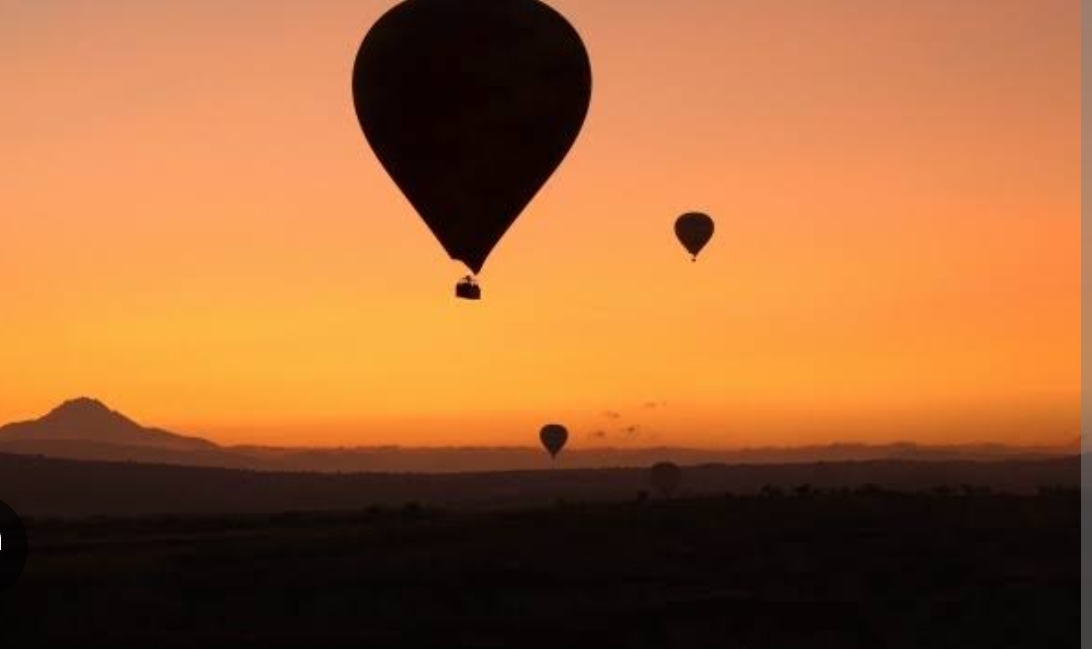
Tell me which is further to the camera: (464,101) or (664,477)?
(664,477)

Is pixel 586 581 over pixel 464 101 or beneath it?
beneath

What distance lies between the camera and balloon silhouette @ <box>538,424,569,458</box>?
120688mm

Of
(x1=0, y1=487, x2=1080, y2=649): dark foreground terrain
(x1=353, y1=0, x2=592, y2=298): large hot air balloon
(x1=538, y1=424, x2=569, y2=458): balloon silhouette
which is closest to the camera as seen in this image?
(x1=0, y1=487, x2=1080, y2=649): dark foreground terrain

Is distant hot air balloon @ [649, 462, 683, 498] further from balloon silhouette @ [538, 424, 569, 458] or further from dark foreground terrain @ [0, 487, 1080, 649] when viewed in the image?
dark foreground terrain @ [0, 487, 1080, 649]

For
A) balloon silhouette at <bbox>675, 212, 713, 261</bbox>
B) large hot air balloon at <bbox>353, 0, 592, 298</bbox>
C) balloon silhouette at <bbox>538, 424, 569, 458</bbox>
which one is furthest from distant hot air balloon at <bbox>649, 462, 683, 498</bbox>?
large hot air balloon at <bbox>353, 0, 592, 298</bbox>

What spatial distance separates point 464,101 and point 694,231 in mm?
31193

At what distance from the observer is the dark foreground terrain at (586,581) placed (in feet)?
115

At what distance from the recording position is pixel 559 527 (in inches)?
2036

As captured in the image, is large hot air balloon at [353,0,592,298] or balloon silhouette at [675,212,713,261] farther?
balloon silhouette at [675,212,713,261]

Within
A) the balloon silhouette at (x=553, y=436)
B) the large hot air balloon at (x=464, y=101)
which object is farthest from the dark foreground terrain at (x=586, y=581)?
the balloon silhouette at (x=553, y=436)

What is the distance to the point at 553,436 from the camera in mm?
121625

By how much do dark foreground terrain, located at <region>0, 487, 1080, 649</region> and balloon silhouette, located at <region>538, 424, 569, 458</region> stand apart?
62.0m

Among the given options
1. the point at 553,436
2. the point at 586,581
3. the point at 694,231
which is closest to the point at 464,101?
the point at 586,581

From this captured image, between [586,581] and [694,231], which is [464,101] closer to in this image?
[586,581]
